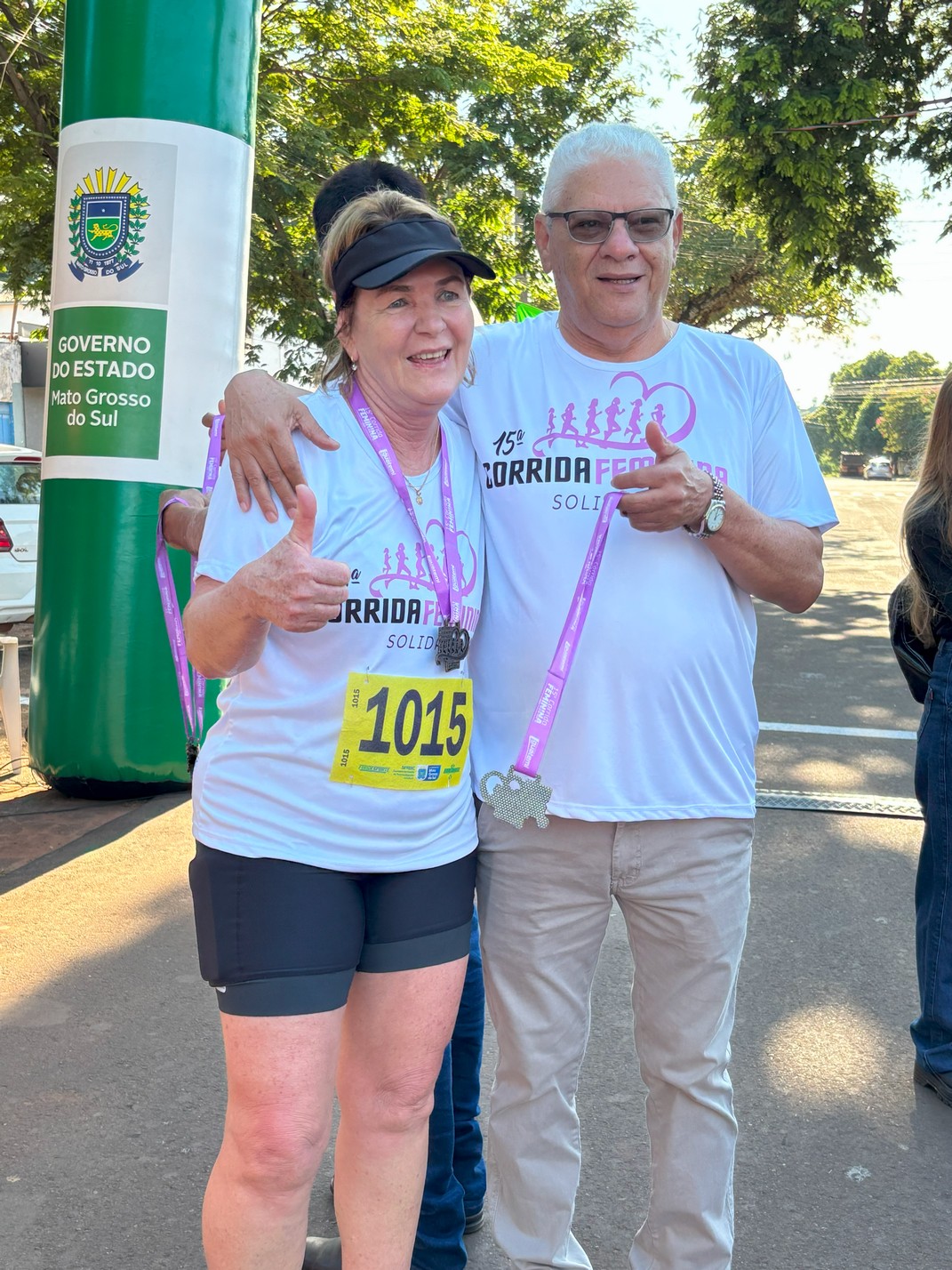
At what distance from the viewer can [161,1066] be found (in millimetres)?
3461

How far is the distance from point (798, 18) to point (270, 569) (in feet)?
43.9

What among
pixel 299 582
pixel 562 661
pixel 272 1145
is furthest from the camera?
pixel 562 661

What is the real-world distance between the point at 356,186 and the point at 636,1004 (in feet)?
5.84

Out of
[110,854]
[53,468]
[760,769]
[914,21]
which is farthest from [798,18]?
[110,854]

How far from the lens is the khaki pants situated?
2271 millimetres

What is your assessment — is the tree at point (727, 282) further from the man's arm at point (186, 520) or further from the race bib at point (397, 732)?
the race bib at point (397, 732)

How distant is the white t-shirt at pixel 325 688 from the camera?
200 cm

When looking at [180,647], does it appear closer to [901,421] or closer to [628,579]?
[628,579]

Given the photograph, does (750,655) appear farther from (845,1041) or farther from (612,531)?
(845,1041)

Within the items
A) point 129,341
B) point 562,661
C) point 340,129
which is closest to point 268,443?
point 562,661

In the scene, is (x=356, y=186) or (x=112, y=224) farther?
(x=112, y=224)

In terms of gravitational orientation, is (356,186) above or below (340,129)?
below

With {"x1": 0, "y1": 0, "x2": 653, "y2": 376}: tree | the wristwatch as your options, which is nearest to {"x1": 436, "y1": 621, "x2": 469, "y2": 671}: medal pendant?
the wristwatch

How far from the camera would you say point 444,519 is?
217cm
